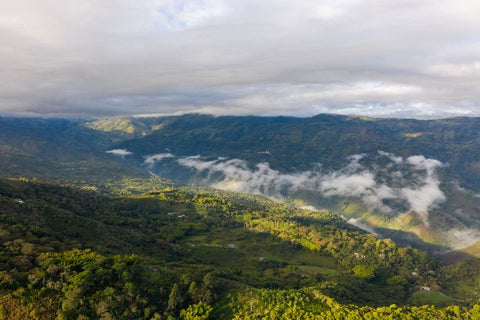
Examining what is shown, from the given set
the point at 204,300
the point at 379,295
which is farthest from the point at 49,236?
the point at 379,295

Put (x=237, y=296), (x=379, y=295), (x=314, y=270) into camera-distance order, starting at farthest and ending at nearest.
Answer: (x=314, y=270), (x=379, y=295), (x=237, y=296)

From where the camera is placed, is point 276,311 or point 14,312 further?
point 276,311

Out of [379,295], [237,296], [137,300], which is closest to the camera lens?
[137,300]

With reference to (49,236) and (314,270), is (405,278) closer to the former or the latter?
(314,270)

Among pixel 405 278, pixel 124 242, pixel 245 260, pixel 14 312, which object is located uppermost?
pixel 14 312

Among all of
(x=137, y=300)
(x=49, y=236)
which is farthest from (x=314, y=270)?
(x=49, y=236)

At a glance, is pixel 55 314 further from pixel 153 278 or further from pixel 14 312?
pixel 153 278

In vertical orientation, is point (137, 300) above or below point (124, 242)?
above

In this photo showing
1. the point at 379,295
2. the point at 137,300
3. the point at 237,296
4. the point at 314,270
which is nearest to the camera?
the point at 137,300

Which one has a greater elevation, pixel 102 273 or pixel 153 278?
pixel 102 273
